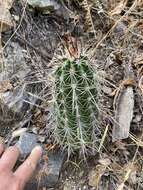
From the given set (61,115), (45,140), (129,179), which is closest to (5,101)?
(45,140)

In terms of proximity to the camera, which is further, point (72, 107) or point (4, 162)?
point (4, 162)

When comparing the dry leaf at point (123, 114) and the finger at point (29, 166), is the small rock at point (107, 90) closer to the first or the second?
the dry leaf at point (123, 114)

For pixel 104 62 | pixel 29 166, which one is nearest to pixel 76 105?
pixel 29 166

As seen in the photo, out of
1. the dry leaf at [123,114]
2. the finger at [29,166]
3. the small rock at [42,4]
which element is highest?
the small rock at [42,4]

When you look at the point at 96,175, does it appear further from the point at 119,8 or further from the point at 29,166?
the point at 119,8

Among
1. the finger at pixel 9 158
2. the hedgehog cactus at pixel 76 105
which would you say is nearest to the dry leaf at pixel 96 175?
the hedgehog cactus at pixel 76 105

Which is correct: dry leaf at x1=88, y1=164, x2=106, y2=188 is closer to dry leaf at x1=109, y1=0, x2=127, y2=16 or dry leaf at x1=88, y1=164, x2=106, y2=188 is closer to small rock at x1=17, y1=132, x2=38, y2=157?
small rock at x1=17, y1=132, x2=38, y2=157

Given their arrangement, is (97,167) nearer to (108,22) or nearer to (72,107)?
(72,107)
